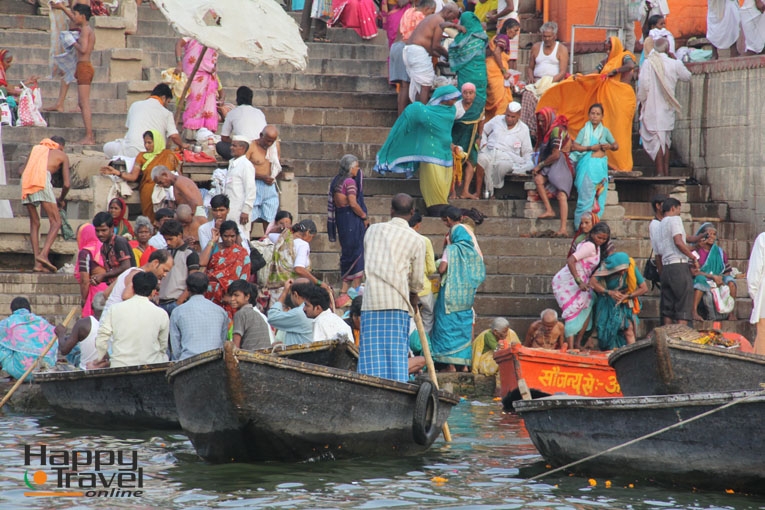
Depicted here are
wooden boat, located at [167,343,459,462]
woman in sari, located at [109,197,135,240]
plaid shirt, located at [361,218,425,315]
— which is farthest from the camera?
woman in sari, located at [109,197,135,240]

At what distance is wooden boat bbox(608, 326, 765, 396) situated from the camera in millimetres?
10383

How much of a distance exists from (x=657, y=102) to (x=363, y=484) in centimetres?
936

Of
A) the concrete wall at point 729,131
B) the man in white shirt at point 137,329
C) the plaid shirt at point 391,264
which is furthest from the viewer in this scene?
the concrete wall at point 729,131

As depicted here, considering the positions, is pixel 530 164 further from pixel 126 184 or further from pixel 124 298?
pixel 124 298

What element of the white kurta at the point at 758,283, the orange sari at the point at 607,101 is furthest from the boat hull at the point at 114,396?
the orange sari at the point at 607,101

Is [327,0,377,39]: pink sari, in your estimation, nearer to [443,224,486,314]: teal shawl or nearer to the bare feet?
[443,224,486,314]: teal shawl

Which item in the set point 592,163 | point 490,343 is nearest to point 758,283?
point 490,343

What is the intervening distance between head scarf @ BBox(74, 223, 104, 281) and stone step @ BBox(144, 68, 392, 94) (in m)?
5.26

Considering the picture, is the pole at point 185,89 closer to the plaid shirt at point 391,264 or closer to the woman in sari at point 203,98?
the woman in sari at point 203,98

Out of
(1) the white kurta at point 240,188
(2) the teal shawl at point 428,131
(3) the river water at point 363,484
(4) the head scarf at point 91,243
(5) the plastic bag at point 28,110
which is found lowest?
(3) the river water at point 363,484

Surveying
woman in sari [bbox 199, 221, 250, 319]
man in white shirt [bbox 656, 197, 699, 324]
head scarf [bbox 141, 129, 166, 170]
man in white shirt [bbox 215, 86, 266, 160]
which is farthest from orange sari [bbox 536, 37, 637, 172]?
woman in sari [bbox 199, 221, 250, 319]

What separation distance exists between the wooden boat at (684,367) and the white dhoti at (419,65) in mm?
5740

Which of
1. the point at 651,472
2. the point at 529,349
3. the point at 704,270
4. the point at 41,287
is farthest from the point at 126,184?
the point at 651,472

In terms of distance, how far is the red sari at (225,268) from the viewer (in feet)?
40.4
